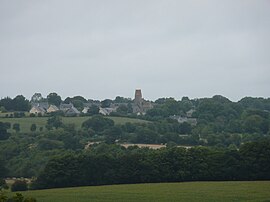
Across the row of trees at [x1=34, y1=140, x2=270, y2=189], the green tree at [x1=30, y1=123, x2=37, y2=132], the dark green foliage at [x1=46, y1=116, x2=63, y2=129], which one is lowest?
the row of trees at [x1=34, y1=140, x2=270, y2=189]

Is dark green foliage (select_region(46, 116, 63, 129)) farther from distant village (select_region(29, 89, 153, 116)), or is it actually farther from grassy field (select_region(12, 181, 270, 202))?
grassy field (select_region(12, 181, 270, 202))

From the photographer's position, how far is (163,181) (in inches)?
2795

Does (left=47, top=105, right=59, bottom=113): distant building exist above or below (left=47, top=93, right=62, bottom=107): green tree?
below

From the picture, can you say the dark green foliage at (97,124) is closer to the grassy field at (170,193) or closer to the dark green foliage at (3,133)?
the dark green foliage at (3,133)

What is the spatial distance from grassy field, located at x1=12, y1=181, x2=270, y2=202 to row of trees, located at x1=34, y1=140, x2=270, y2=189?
4224 mm

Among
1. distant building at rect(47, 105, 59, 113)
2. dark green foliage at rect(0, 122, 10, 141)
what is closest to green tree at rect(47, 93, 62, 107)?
distant building at rect(47, 105, 59, 113)

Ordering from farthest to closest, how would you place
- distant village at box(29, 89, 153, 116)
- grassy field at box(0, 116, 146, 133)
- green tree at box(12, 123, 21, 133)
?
distant village at box(29, 89, 153, 116)
grassy field at box(0, 116, 146, 133)
green tree at box(12, 123, 21, 133)

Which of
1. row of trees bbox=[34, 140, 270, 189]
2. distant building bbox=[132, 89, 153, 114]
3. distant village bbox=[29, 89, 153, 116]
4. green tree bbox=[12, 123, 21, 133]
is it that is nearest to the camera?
row of trees bbox=[34, 140, 270, 189]

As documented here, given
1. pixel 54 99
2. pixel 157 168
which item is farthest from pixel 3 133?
pixel 54 99

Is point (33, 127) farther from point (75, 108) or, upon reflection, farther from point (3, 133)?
point (75, 108)

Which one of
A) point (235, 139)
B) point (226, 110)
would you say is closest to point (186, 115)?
point (226, 110)

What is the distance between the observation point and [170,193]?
5738 centimetres

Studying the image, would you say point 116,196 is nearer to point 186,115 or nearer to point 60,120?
point 60,120

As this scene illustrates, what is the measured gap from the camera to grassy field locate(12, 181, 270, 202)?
174 feet
